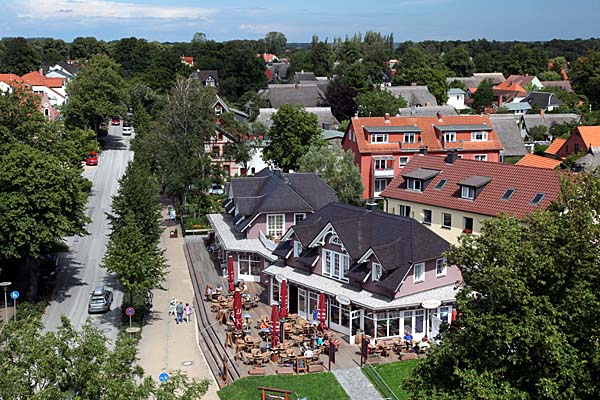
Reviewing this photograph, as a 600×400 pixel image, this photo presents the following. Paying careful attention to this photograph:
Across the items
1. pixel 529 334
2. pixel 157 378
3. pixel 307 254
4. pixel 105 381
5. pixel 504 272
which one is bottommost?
pixel 157 378

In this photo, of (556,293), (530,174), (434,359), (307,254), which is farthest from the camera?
(530,174)

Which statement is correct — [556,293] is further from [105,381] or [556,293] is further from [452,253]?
[105,381]

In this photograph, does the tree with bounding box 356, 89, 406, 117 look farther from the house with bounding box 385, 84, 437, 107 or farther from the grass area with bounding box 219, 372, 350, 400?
the grass area with bounding box 219, 372, 350, 400

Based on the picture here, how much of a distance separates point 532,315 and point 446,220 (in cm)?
2699

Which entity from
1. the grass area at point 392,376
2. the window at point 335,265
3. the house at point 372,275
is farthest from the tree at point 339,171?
the grass area at point 392,376

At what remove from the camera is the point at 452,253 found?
19.5 metres

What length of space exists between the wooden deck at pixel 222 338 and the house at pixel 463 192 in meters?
12.0

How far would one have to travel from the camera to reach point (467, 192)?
4269cm

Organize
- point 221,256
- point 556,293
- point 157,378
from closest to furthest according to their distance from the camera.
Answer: point 556,293
point 157,378
point 221,256

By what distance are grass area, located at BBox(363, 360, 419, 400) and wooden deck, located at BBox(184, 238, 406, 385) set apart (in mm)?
694

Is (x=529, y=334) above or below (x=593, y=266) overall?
below

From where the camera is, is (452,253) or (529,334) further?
(452,253)

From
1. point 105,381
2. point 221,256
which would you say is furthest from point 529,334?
point 221,256

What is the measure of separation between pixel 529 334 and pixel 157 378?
17.3 metres
